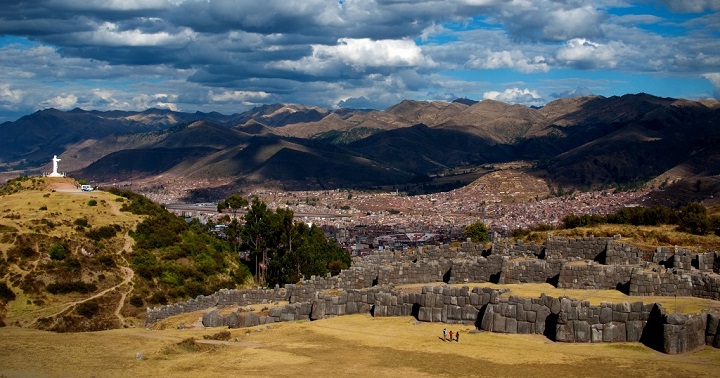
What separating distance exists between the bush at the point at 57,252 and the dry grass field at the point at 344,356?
29.1m

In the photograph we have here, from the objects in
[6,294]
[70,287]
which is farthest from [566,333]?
[6,294]

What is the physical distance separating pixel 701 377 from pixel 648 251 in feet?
72.8

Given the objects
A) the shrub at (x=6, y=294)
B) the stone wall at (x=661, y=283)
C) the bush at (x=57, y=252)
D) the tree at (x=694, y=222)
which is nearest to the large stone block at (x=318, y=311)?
the stone wall at (x=661, y=283)

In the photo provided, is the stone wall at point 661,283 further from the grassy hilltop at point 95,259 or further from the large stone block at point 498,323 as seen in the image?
the grassy hilltop at point 95,259

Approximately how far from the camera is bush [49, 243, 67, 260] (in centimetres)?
6053

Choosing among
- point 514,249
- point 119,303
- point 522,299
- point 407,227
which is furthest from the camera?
point 407,227

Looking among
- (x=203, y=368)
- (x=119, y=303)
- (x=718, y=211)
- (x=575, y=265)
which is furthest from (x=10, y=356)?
(x=718, y=211)

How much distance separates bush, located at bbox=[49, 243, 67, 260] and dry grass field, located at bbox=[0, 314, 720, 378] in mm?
29125

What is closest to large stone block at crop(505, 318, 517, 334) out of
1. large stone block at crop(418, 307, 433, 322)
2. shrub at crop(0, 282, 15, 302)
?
large stone block at crop(418, 307, 433, 322)

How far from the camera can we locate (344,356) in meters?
28.3

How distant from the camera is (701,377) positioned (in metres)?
23.4

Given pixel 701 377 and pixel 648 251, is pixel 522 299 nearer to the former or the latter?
pixel 701 377

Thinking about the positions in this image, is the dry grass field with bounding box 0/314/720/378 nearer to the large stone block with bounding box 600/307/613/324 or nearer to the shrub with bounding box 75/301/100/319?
the large stone block with bounding box 600/307/613/324

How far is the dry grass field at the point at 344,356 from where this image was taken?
2514cm
